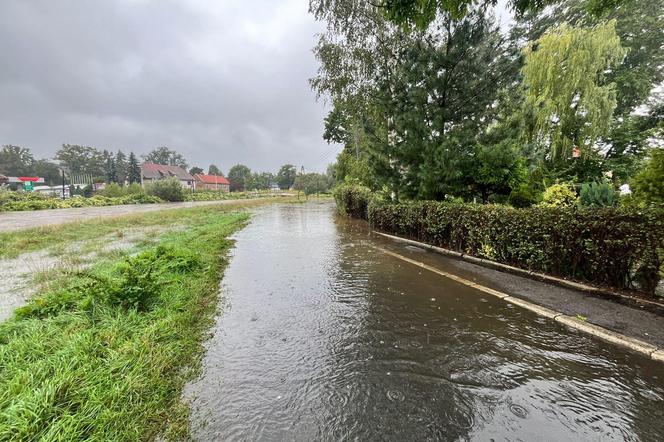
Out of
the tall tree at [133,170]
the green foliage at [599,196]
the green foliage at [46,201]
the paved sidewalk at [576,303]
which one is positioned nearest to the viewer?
the paved sidewalk at [576,303]

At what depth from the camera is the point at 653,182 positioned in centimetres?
475

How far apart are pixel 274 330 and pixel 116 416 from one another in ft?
5.16

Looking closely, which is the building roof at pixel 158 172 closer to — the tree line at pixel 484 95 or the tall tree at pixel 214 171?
the tall tree at pixel 214 171

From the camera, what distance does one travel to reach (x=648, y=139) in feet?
41.6

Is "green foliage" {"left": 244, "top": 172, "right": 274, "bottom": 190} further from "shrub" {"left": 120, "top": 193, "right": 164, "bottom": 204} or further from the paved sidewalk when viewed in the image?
the paved sidewalk

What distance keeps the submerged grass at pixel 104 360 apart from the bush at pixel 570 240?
5127 millimetres

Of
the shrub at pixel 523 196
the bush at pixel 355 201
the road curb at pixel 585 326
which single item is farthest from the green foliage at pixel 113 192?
the road curb at pixel 585 326

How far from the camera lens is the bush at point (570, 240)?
3.35 meters

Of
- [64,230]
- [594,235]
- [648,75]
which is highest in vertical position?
[648,75]

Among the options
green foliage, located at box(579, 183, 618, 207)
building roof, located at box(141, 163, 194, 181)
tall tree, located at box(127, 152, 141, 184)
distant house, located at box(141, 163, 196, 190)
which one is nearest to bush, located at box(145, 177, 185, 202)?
distant house, located at box(141, 163, 196, 190)

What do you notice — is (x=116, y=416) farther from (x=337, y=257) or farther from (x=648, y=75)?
(x=648, y=75)

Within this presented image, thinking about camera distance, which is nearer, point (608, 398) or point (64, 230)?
point (608, 398)

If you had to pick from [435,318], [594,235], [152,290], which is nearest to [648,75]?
[594,235]

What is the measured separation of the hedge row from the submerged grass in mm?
5126
